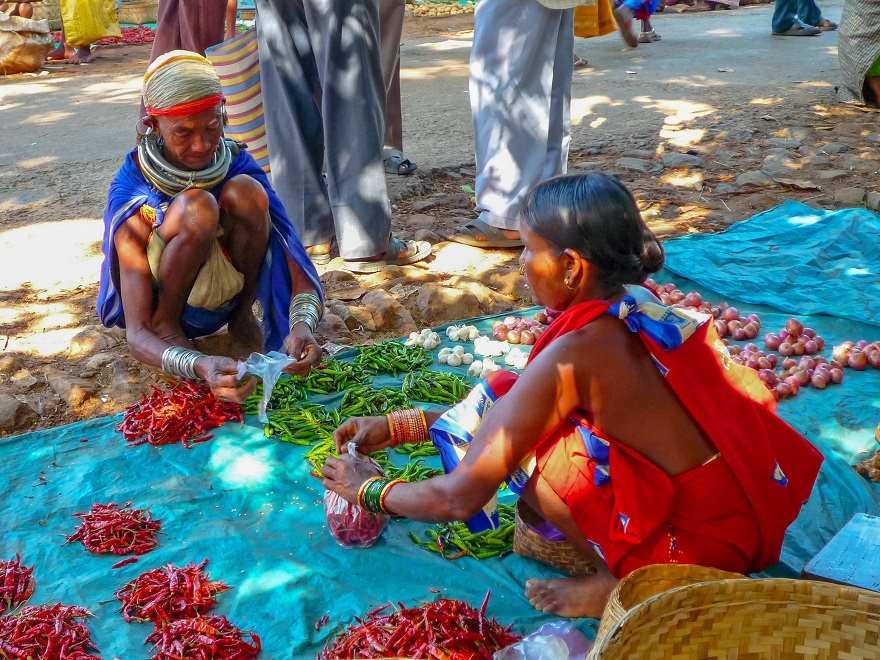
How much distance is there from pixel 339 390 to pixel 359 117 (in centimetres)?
182

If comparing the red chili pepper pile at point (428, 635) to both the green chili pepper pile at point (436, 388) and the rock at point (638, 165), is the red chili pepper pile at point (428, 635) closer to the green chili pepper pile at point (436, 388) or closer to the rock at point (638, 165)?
the green chili pepper pile at point (436, 388)

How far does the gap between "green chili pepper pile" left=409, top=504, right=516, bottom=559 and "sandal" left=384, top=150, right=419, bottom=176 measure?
14.4 feet

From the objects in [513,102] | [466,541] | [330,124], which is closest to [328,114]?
[330,124]

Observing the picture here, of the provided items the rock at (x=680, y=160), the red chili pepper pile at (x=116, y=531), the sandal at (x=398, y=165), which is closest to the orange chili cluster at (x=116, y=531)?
the red chili pepper pile at (x=116, y=531)

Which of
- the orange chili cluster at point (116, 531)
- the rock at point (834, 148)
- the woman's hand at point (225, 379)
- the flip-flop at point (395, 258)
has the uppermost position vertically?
the woman's hand at point (225, 379)

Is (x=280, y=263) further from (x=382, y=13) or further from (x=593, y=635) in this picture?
(x=382, y=13)

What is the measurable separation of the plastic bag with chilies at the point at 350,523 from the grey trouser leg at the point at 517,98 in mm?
2846

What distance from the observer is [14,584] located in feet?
8.80

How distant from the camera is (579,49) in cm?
1256

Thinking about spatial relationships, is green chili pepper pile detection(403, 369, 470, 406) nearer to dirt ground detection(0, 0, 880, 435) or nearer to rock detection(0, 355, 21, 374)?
dirt ground detection(0, 0, 880, 435)

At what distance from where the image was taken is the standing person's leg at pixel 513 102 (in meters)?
5.05

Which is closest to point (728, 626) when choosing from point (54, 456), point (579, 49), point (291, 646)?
point (291, 646)

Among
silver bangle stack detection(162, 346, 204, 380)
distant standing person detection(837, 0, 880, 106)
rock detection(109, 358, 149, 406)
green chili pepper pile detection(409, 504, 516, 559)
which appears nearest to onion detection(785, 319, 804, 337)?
green chili pepper pile detection(409, 504, 516, 559)

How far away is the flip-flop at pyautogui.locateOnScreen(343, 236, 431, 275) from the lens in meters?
5.18
